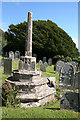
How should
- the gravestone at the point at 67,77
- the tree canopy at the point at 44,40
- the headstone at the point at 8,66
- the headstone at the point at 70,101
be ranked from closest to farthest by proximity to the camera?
1. the headstone at the point at 70,101
2. the gravestone at the point at 67,77
3. the headstone at the point at 8,66
4. the tree canopy at the point at 44,40

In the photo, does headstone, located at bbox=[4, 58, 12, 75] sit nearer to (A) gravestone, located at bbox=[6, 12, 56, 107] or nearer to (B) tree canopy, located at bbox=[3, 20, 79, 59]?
(A) gravestone, located at bbox=[6, 12, 56, 107]

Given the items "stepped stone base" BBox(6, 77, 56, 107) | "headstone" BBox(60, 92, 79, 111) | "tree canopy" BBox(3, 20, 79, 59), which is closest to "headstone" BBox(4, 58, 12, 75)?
"stepped stone base" BBox(6, 77, 56, 107)

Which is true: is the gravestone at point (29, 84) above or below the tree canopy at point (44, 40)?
below

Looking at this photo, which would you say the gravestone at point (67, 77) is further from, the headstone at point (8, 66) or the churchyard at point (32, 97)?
the headstone at point (8, 66)

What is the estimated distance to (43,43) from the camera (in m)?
24.8

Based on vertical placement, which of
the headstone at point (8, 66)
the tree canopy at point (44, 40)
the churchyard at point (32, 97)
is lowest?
the churchyard at point (32, 97)

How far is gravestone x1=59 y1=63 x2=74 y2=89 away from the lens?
8.12 meters

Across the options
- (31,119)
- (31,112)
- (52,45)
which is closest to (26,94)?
(31,112)

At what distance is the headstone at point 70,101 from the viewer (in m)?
4.82

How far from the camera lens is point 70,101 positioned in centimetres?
491

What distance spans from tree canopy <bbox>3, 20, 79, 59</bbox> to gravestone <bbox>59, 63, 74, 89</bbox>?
16486 millimetres

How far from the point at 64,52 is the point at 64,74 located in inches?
690

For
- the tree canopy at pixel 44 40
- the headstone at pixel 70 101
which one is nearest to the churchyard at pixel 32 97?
the headstone at pixel 70 101

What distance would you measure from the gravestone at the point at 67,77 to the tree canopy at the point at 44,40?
16486 millimetres
